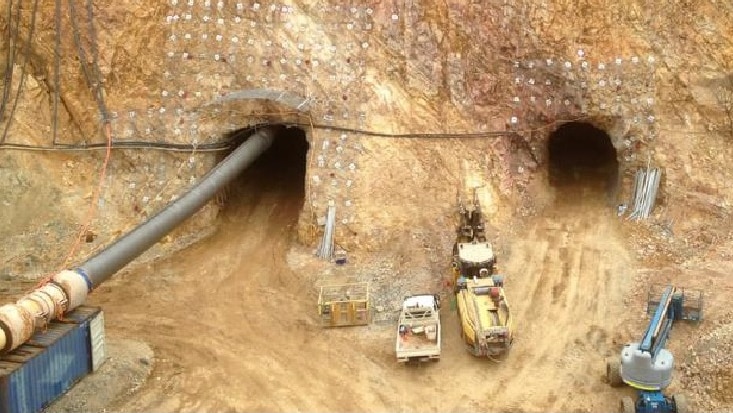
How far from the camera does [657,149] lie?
28.5 m

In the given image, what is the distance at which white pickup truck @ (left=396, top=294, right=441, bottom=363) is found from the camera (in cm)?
2209

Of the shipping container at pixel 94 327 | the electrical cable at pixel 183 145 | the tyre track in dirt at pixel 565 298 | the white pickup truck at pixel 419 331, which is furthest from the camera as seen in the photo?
the electrical cable at pixel 183 145

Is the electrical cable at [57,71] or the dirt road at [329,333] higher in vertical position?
the electrical cable at [57,71]

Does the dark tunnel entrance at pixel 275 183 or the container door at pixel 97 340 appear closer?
the container door at pixel 97 340

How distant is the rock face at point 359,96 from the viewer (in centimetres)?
Answer: 2825

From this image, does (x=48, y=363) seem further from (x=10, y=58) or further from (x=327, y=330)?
(x=10, y=58)

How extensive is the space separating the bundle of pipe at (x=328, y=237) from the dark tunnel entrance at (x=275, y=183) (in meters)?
Result: 2.65

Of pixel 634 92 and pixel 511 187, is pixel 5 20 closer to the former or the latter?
pixel 511 187

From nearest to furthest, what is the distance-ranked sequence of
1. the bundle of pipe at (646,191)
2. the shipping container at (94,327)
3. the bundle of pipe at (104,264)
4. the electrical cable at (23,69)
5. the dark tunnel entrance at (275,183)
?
1. the bundle of pipe at (104,264)
2. the shipping container at (94,327)
3. the bundle of pipe at (646,191)
4. the electrical cable at (23,69)
5. the dark tunnel entrance at (275,183)

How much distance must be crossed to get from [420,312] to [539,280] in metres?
4.82

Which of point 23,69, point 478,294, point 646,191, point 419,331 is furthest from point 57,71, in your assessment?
point 646,191

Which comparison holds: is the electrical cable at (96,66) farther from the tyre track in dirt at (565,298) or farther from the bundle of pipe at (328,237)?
the tyre track in dirt at (565,298)

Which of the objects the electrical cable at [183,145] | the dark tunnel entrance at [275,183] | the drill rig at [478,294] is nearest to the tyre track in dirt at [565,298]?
the drill rig at [478,294]

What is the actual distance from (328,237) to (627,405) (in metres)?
11.3
